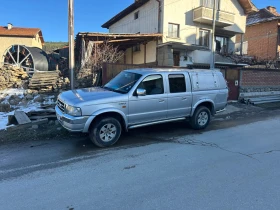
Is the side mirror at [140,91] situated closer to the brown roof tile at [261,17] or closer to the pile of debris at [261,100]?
the pile of debris at [261,100]

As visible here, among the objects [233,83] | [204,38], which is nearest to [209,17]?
[204,38]

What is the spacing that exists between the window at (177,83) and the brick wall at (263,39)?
80.7 feet

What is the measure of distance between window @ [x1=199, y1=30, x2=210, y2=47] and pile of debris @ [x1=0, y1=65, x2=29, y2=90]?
1573 centimetres

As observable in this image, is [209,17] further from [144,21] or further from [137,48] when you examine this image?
[137,48]

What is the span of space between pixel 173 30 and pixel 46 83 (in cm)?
1218

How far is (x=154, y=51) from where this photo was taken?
64.1 ft

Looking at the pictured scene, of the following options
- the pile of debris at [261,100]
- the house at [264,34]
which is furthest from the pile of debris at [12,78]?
the house at [264,34]

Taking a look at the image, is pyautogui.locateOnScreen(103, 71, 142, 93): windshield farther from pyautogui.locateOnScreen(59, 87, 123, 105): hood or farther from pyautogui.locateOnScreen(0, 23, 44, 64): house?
pyautogui.locateOnScreen(0, 23, 44, 64): house

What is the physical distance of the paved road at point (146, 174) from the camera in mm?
3234

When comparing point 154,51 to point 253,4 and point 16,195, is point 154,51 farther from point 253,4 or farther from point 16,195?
point 16,195

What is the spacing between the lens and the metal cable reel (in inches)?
703

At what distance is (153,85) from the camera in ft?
20.8

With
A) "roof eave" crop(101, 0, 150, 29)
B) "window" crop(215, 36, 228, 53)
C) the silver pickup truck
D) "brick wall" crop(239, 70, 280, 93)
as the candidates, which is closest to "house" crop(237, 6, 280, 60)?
"window" crop(215, 36, 228, 53)

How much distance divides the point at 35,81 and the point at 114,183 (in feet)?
35.0
